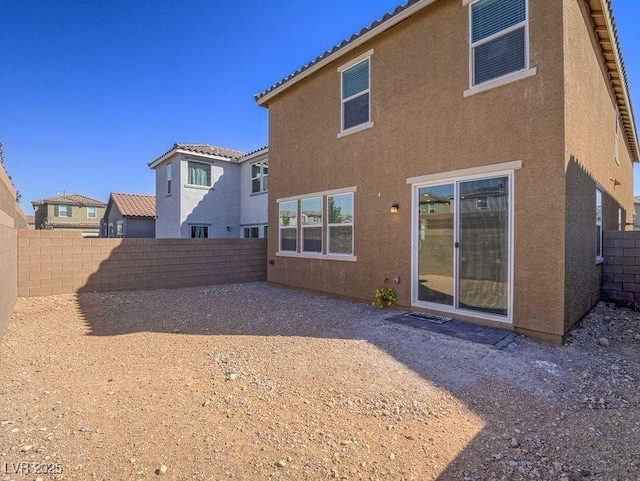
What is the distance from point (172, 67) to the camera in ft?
41.2

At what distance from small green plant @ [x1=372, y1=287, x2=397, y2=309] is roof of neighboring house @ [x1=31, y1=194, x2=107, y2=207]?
42.0m

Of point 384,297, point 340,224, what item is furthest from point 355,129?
point 384,297

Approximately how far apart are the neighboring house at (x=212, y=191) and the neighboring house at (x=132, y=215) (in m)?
4.24

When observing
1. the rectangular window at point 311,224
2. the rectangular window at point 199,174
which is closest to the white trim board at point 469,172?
the rectangular window at point 311,224

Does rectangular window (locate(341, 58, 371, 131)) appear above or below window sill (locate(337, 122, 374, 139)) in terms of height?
above

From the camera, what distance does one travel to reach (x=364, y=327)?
6.23 meters

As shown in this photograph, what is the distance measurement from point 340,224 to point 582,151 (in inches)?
213

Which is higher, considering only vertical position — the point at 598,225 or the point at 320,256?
the point at 598,225

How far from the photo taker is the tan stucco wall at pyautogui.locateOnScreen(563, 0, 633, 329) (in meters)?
5.40

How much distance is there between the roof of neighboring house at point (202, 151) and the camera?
16.6 meters

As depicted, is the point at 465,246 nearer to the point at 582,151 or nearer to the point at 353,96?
the point at 582,151

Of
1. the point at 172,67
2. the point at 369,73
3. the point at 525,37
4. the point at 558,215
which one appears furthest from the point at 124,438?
the point at 172,67

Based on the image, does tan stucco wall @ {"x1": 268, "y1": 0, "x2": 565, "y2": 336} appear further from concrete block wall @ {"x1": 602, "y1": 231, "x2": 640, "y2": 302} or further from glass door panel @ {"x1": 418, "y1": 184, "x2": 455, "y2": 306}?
concrete block wall @ {"x1": 602, "y1": 231, "x2": 640, "y2": 302}

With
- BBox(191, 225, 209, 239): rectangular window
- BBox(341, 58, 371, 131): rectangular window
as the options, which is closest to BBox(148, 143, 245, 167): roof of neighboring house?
BBox(191, 225, 209, 239): rectangular window
